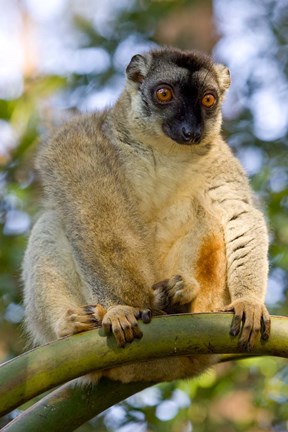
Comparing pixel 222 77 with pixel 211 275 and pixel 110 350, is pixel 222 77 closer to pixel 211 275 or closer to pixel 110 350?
pixel 211 275

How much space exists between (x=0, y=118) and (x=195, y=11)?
184 inches

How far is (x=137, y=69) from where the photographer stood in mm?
6617

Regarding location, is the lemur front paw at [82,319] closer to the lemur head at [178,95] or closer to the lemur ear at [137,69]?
the lemur head at [178,95]

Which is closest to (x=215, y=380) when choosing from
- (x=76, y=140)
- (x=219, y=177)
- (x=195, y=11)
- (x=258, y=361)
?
(x=258, y=361)

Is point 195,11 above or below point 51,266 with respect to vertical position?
above

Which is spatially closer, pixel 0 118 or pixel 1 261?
pixel 1 261

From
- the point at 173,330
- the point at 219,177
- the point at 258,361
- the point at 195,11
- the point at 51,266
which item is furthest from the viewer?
the point at 195,11

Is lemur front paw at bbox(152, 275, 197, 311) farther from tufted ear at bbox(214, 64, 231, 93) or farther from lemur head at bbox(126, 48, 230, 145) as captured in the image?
tufted ear at bbox(214, 64, 231, 93)

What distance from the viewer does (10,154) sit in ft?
25.2

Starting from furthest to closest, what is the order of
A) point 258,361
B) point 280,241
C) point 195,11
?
point 195,11 < point 280,241 < point 258,361

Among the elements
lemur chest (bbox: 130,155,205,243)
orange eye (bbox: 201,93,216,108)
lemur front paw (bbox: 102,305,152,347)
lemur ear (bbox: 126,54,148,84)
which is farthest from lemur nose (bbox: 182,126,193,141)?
lemur front paw (bbox: 102,305,152,347)

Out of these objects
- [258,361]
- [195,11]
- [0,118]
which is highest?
[195,11]

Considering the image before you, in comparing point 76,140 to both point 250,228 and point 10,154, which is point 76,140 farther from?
point 10,154

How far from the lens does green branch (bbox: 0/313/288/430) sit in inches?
146
